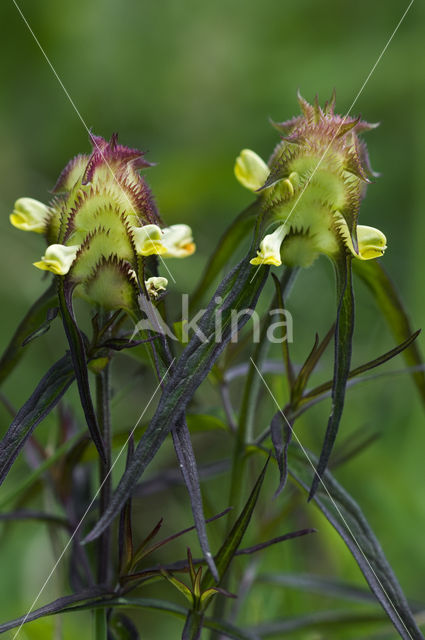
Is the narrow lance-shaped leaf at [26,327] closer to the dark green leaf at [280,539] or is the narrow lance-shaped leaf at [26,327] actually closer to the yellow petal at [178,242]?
the yellow petal at [178,242]

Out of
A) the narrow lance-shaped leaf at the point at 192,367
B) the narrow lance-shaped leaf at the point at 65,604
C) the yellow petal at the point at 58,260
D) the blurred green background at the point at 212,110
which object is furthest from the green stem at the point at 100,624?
the blurred green background at the point at 212,110

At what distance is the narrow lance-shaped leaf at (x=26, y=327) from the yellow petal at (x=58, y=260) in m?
0.08

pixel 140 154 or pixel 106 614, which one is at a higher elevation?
pixel 140 154

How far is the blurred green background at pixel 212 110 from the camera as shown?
1.47 meters

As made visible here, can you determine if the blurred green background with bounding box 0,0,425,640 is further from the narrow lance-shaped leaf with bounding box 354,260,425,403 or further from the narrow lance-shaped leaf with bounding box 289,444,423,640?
the narrow lance-shaped leaf with bounding box 289,444,423,640

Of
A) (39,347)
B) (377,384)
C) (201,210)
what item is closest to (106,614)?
(377,384)

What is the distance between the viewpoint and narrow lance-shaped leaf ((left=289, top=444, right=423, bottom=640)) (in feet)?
1.55

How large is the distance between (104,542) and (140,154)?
0.30 meters

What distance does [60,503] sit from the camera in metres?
0.71

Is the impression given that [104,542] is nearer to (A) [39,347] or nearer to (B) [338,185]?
(B) [338,185]

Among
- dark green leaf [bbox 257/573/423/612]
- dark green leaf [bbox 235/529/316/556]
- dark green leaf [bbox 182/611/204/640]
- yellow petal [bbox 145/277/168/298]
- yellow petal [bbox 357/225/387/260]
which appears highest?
yellow petal [bbox 357/225/387/260]

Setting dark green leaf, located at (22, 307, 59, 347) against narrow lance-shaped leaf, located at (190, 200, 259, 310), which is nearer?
dark green leaf, located at (22, 307, 59, 347)

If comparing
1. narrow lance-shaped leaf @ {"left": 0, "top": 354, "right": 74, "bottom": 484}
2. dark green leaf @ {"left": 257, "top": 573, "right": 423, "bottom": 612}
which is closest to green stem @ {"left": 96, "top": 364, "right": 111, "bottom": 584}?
narrow lance-shaped leaf @ {"left": 0, "top": 354, "right": 74, "bottom": 484}

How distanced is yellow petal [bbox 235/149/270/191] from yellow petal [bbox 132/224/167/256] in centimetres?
16
